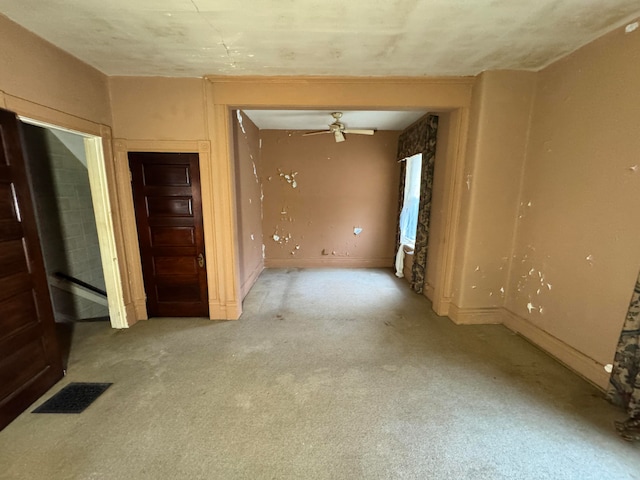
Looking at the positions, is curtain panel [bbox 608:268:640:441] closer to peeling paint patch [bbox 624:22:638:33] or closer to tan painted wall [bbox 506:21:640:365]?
tan painted wall [bbox 506:21:640:365]

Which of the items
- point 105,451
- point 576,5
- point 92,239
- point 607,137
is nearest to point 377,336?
point 105,451

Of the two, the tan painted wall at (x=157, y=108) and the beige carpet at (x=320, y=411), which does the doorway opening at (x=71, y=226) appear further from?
the beige carpet at (x=320, y=411)

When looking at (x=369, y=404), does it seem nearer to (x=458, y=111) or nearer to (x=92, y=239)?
(x=458, y=111)

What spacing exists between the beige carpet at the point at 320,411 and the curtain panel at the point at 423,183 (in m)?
1.11

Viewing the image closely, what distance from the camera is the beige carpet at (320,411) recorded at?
1.42 m

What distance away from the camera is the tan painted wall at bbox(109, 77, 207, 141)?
8.73 ft

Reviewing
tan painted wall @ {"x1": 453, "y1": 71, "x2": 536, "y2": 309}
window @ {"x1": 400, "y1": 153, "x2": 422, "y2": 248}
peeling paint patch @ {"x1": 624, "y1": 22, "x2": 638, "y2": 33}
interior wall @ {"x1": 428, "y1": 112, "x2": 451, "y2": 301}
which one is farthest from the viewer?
window @ {"x1": 400, "y1": 153, "x2": 422, "y2": 248}

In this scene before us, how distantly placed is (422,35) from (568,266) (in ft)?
7.10

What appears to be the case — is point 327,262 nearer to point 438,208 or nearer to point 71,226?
point 438,208

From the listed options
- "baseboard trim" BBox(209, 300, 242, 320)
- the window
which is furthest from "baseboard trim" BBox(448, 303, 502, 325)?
"baseboard trim" BBox(209, 300, 242, 320)

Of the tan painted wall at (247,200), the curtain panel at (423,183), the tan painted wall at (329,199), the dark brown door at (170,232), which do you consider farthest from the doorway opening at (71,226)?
the curtain panel at (423,183)

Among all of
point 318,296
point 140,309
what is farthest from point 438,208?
point 140,309

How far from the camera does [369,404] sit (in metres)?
1.84

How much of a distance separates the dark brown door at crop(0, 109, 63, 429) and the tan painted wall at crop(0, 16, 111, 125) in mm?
297
